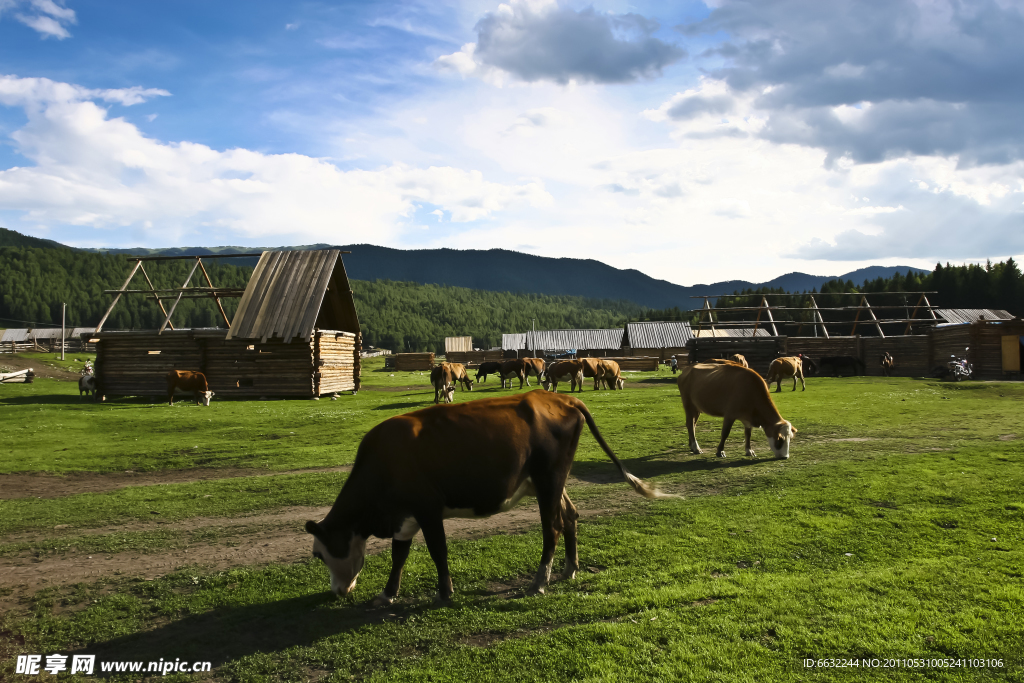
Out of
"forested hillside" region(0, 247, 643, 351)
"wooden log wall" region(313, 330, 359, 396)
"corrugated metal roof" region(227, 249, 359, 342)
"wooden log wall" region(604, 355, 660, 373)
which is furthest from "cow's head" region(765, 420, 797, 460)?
"forested hillside" region(0, 247, 643, 351)

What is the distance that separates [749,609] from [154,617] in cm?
588

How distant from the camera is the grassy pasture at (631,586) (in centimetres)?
498

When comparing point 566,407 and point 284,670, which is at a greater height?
point 566,407

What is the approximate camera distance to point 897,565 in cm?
669

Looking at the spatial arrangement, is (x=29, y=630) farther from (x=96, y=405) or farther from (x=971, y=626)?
(x=96, y=405)

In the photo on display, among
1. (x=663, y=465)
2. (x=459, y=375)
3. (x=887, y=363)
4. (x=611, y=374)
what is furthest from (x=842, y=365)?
(x=663, y=465)

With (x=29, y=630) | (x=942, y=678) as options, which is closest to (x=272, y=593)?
(x=29, y=630)

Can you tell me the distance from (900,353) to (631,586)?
157 feet

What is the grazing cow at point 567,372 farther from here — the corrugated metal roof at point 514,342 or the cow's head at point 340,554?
the corrugated metal roof at point 514,342

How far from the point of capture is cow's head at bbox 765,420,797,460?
13.1m

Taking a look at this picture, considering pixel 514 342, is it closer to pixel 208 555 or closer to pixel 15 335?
pixel 208 555

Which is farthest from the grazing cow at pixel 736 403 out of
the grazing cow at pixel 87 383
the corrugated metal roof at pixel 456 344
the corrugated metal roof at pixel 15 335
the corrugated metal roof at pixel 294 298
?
the corrugated metal roof at pixel 15 335

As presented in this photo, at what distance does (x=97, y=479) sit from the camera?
45.8 feet

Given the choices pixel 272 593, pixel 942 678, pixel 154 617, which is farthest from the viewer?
pixel 272 593
